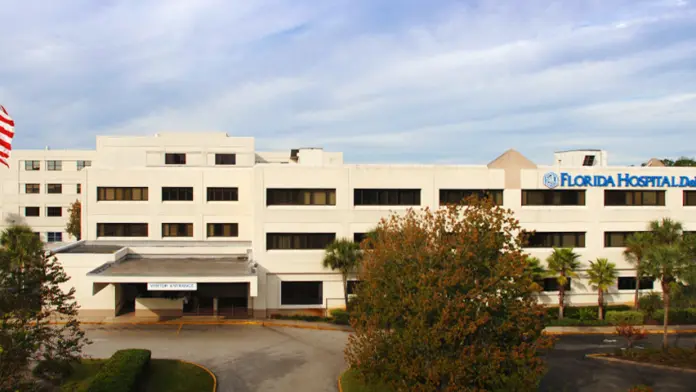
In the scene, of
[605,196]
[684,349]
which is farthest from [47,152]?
[684,349]

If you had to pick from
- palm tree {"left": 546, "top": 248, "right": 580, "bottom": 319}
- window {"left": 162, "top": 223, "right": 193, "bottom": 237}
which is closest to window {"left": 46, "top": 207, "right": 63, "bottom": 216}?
window {"left": 162, "top": 223, "right": 193, "bottom": 237}

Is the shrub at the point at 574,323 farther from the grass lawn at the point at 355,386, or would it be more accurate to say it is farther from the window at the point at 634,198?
the grass lawn at the point at 355,386

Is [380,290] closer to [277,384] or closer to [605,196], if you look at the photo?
[277,384]

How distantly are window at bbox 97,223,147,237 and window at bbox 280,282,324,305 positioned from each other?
13.5m

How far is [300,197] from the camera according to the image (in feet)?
148

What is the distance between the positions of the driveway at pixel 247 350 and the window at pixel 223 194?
1253cm

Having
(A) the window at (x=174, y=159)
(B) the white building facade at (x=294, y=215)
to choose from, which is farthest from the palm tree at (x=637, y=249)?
(A) the window at (x=174, y=159)

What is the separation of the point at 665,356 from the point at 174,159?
4997cm

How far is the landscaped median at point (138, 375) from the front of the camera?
2395cm

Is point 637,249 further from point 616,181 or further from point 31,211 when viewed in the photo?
point 31,211

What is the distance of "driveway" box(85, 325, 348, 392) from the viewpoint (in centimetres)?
2909

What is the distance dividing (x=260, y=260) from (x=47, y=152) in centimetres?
5648

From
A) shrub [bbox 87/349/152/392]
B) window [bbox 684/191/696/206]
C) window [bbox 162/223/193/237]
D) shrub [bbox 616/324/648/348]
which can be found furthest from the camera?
window [bbox 684/191/696/206]

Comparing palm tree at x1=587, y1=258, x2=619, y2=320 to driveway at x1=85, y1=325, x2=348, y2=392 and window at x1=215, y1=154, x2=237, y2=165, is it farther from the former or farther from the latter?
window at x1=215, y1=154, x2=237, y2=165
